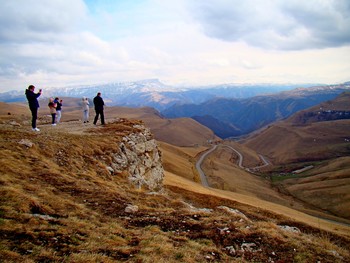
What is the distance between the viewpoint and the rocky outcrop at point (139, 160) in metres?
29.5

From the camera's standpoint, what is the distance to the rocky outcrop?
96.8 ft

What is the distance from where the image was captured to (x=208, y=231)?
1383cm

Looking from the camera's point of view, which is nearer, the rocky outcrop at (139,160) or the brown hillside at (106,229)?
the brown hillside at (106,229)

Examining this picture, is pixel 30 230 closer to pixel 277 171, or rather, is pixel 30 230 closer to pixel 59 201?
pixel 59 201

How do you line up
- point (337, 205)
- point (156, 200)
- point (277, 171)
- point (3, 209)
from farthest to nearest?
point (277, 171) → point (337, 205) → point (156, 200) → point (3, 209)

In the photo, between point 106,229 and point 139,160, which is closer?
point 106,229

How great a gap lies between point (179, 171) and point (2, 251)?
10268 cm

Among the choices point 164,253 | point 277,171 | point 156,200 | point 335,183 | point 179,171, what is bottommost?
point 277,171

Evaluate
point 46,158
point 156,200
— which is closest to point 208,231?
point 156,200

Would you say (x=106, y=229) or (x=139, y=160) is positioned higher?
(x=106, y=229)

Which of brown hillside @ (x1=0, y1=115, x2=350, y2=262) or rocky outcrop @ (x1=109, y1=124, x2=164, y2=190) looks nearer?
brown hillside @ (x1=0, y1=115, x2=350, y2=262)

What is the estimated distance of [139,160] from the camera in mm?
36312

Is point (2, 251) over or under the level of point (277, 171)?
over

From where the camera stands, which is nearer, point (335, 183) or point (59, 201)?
point (59, 201)
